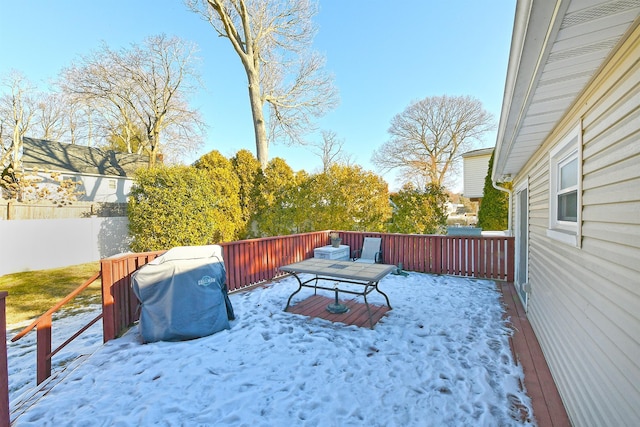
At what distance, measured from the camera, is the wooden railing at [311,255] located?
11.4 ft

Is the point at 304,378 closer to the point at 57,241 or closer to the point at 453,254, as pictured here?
the point at 453,254

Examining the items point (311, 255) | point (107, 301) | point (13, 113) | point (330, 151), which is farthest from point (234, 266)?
point (13, 113)

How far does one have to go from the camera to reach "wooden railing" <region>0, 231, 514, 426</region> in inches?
137

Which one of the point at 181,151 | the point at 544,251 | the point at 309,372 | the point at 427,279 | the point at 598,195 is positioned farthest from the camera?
the point at 181,151

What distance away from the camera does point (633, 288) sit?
1.24 m

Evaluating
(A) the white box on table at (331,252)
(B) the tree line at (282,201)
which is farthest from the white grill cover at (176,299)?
(B) the tree line at (282,201)

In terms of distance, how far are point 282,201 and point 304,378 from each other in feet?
23.5

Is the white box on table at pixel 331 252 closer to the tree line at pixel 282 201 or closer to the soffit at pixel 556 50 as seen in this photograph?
the tree line at pixel 282 201

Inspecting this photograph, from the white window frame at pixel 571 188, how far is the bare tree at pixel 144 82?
13.8 meters

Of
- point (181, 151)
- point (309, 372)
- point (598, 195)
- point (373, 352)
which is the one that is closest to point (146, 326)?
point (309, 372)

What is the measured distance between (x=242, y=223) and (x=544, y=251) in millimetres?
7826

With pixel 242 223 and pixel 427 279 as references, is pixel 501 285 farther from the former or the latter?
pixel 242 223

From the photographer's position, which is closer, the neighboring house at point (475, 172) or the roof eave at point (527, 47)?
the roof eave at point (527, 47)

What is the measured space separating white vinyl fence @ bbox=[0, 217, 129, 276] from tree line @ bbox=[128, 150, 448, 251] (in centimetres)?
235
